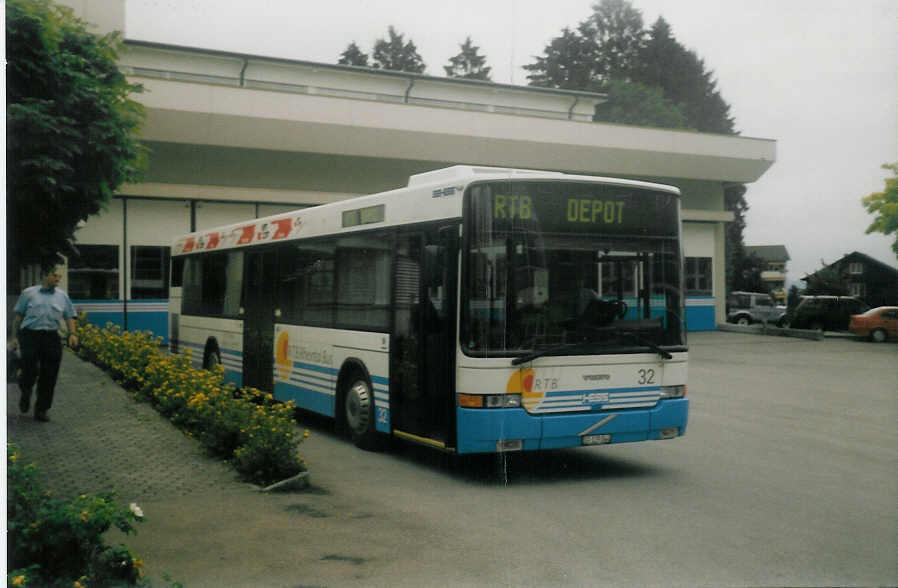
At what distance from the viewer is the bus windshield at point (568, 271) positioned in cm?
848

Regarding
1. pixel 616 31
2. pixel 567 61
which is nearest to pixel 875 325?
pixel 567 61

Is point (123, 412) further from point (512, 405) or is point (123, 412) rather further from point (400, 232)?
point (512, 405)

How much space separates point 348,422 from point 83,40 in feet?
15.9

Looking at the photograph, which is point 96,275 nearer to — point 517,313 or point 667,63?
point 667,63

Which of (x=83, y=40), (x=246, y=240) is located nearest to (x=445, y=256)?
(x=83, y=40)

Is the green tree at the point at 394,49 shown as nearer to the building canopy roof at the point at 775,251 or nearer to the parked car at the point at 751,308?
the building canopy roof at the point at 775,251

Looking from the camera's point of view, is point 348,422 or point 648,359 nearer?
point 648,359

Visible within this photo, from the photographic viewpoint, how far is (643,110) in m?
25.8

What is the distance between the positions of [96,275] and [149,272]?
155cm

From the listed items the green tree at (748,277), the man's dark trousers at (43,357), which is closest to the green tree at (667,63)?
the man's dark trousers at (43,357)

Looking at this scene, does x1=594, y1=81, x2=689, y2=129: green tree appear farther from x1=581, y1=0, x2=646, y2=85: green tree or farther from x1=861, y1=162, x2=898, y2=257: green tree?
x1=861, y1=162, x2=898, y2=257: green tree

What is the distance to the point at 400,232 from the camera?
9992mm

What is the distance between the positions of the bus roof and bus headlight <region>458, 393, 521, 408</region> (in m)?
1.62

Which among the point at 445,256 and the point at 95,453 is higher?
the point at 445,256
